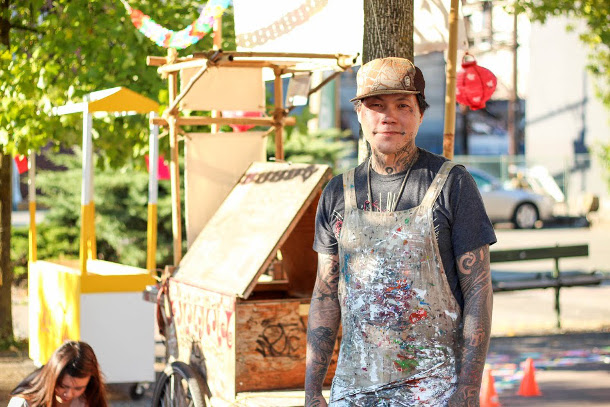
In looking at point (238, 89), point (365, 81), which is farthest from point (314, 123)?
point (365, 81)

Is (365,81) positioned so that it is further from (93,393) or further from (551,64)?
(551,64)

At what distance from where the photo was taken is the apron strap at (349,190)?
343cm

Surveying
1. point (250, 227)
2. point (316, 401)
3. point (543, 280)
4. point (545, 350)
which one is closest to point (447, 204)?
point (316, 401)

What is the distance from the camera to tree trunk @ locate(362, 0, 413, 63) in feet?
17.4

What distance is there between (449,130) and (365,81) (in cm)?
239

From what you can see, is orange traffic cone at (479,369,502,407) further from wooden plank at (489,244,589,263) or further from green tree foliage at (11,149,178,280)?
green tree foliage at (11,149,178,280)

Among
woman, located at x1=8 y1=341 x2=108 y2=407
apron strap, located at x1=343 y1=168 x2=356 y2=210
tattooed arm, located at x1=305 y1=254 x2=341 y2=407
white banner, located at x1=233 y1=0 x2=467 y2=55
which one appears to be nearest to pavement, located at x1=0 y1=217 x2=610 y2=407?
white banner, located at x1=233 y1=0 x2=467 y2=55

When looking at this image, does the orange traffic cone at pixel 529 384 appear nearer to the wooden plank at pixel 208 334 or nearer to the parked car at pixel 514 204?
the wooden plank at pixel 208 334

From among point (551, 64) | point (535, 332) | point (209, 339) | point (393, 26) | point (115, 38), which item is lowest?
point (535, 332)

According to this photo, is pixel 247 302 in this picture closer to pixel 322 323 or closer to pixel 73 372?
pixel 73 372

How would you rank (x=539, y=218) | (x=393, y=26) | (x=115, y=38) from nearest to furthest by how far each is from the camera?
(x=393, y=26) < (x=115, y=38) < (x=539, y=218)

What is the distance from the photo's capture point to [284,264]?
6602 millimetres

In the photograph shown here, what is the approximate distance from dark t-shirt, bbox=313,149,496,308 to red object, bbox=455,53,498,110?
3627 mm

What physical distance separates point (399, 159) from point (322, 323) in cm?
63
